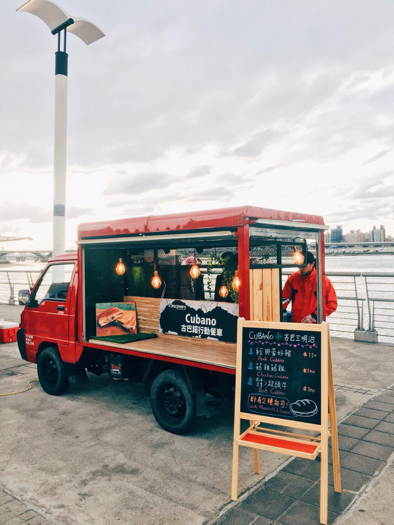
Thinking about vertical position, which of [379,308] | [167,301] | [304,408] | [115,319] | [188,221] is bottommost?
[304,408]

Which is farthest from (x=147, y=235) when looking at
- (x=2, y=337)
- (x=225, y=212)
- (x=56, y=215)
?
(x=2, y=337)

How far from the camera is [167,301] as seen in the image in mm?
5922

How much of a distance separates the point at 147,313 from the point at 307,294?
7.77 ft

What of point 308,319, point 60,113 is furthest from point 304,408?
point 60,113

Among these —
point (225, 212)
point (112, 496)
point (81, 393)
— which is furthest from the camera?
point (81, 393)

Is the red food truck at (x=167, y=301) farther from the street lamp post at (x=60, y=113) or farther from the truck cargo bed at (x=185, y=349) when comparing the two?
the street lamp post at (x=60, y=113)

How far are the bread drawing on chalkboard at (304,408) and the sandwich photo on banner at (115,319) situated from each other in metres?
3.25

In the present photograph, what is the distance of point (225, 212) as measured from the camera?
14.1 ft

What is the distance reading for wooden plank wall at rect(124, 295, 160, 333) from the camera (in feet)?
20.3

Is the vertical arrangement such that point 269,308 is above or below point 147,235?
below

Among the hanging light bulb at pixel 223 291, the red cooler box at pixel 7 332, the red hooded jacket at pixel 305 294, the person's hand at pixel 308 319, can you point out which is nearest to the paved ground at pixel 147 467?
the person's hand at pixel 308 319

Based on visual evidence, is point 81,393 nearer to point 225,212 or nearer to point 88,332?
point 88,332

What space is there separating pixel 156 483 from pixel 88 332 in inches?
104

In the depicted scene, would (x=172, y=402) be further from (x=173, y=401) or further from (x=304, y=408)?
(x=304, y=408)
